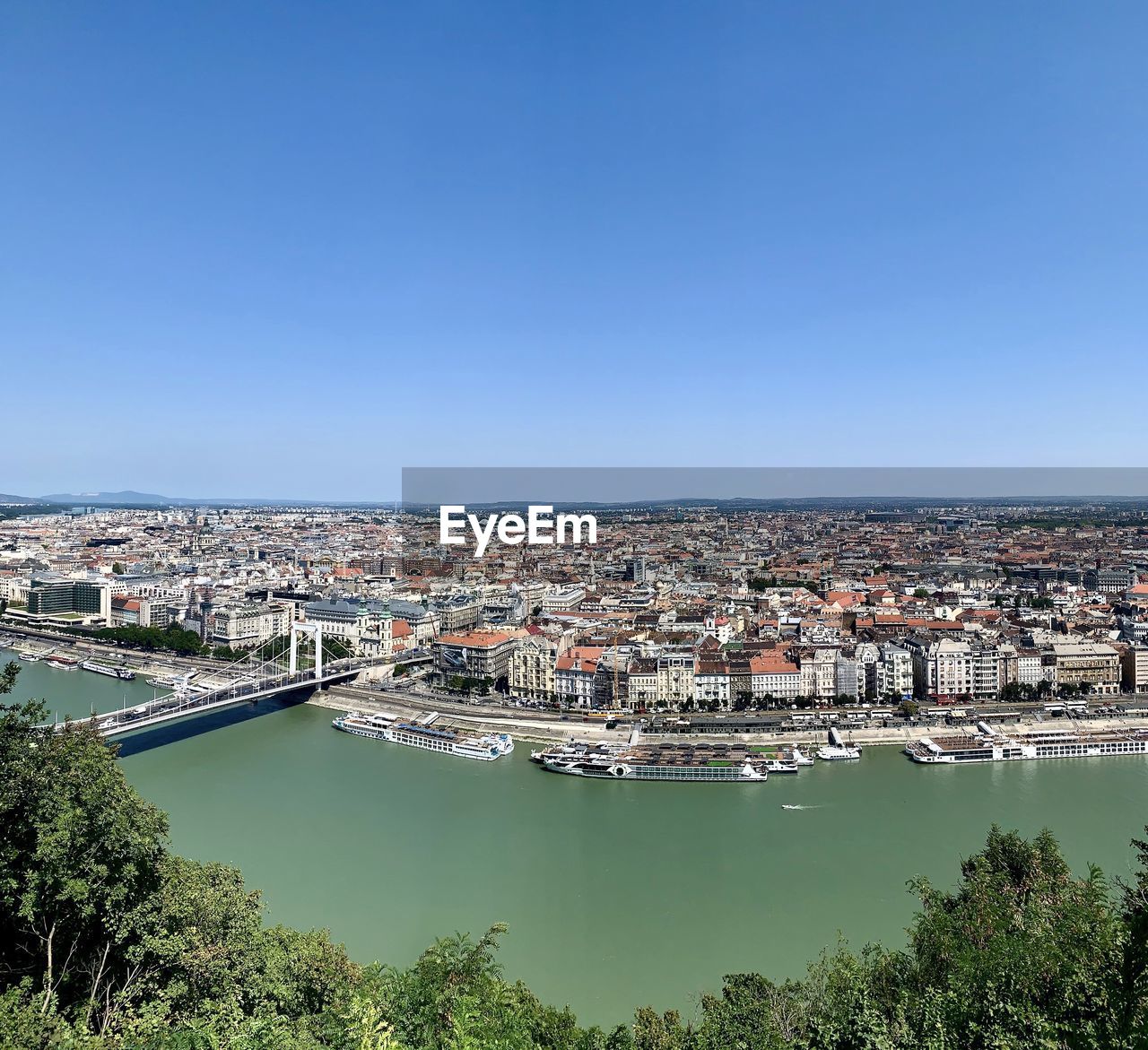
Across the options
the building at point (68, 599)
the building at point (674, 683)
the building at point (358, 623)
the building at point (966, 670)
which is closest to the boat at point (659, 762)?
the building at point (674, 683)

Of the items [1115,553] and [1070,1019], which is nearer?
[1070,1019]

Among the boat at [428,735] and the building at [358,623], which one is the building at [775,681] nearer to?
the boat at [428,735]

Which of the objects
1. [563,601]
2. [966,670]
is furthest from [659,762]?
[563,601]

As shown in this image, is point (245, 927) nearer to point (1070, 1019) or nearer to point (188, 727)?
point (1070, 1019)

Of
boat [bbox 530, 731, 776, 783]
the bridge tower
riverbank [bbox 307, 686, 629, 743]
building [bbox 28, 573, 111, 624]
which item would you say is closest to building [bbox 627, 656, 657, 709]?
riverbank [bbox 307, 686, 629, 743]

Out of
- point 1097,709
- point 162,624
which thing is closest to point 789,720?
point 1097,709

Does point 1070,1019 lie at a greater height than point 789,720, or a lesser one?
greater

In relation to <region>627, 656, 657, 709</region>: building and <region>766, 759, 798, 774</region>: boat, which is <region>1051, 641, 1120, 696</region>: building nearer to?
<region>766, 759, 798, 774</region>: boat

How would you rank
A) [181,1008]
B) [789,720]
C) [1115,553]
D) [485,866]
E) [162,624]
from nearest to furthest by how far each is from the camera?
[181,1008] < [485,866] < [789,720] < [162,624] < [1115,553]

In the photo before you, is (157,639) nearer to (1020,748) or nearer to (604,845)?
(604,845)
